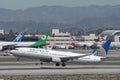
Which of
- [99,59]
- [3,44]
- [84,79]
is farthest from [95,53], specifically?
[3,44]

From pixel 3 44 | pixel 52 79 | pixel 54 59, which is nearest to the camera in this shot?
pixel 52 79

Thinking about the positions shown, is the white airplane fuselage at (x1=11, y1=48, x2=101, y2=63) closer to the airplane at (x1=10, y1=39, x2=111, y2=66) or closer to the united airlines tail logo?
the airplane at (x1=10, y1=39, x2=111, y2=66)

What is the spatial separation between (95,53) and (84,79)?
72.8ft

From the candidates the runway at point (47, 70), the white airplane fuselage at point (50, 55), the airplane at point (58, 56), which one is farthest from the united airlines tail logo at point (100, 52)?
the runway at point (47, 70)

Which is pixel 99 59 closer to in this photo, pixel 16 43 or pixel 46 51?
pixel 46 51

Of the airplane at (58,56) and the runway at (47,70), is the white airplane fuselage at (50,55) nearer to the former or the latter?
the airplane at (58,56)

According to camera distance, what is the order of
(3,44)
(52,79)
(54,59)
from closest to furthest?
1. (52,79)
2. (54,59)
3. (3,44)

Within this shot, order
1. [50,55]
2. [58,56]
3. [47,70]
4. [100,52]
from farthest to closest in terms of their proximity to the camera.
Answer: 1. [100,52]
2. [58,56]
3. [50,55]
4. [47,70]

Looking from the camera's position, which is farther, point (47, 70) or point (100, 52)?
point (100, 52)

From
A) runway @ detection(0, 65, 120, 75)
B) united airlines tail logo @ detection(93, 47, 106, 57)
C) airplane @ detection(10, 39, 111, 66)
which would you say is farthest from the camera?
united airlines tail logo @ detection(93, 47, 106, 57)

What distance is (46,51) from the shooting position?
6475cm

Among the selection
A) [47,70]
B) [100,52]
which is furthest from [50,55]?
[100,52]

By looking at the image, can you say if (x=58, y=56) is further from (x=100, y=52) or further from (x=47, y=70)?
(x=47, y=70)

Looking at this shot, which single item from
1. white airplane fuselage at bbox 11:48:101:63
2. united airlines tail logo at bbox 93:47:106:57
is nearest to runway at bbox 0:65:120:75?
white airplane fuselage at bbox 11:48:101:63
